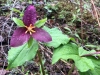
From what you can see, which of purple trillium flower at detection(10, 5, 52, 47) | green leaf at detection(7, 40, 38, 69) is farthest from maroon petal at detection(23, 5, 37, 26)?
green leaf at detection(7, 40, 38, 69)

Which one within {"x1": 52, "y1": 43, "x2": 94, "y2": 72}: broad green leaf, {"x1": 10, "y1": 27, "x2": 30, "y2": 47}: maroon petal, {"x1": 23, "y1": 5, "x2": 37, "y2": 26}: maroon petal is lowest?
{"x1": 52, "y1": 43, "x2": 94, "y2": 72}: broad green leaf

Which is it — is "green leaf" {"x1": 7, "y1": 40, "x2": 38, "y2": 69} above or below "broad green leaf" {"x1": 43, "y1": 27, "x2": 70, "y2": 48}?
below

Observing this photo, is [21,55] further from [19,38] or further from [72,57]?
[72,57]

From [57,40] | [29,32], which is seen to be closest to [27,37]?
[29,32]

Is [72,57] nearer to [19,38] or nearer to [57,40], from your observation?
[57,40]

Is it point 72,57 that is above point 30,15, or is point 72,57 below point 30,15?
below

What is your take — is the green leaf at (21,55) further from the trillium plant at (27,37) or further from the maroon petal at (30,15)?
the maroon petal at (30,15)

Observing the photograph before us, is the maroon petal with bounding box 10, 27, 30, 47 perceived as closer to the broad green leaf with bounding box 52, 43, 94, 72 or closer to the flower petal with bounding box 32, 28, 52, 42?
the flower petal with bounding box 32, 28, 52, 42
